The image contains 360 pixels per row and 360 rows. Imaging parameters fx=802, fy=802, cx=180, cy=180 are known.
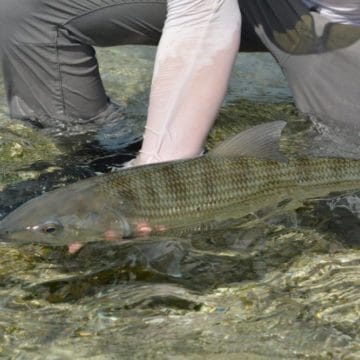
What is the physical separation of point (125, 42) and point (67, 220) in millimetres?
1472

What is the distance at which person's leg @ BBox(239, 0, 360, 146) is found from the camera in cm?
353

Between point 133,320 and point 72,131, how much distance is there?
1.57 metres

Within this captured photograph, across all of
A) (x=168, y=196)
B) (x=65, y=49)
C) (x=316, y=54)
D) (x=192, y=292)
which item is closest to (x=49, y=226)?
(x=168, y=196)

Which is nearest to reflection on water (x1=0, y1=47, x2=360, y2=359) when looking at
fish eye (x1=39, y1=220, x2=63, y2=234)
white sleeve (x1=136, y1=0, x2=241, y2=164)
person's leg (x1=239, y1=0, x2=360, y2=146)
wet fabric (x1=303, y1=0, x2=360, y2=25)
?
fish eye (x1=39, y1=220, x2=63, y2=234)

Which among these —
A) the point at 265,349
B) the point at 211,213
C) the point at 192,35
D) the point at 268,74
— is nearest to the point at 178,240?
the point at 211,213

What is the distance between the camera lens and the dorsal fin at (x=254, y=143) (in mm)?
2865

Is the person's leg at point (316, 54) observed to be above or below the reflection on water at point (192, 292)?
above

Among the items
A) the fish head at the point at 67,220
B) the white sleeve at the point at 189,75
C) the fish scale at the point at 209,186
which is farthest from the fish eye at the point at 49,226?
the white sleeve at the point at 189,75

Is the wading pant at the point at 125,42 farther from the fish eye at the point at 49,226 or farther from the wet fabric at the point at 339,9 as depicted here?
the fish eye at the point at 49,226

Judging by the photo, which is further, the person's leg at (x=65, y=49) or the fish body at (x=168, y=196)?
the person's leg at (x=65, y=49)

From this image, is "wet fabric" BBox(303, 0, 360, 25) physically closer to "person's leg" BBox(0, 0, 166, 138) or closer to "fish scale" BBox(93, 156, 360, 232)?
"person's leg" BBox(0, 0, 166, 138)

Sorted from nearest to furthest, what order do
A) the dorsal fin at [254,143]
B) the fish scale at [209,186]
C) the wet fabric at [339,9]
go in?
1. the fish scale at [209,186]
2. the dorsal fin at [254,143]
3. the wet fabric at [339,9]

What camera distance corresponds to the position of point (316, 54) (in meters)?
3.58

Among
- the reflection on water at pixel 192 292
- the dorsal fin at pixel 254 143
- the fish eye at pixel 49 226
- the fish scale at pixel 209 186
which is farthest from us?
the dorsal fin at pixel 254 143
